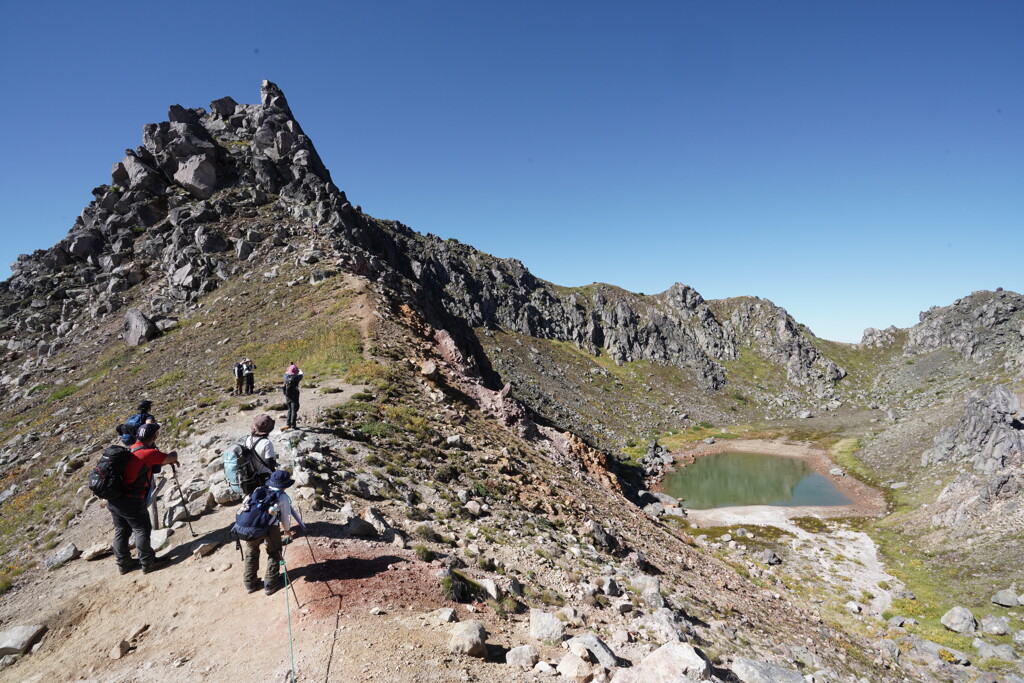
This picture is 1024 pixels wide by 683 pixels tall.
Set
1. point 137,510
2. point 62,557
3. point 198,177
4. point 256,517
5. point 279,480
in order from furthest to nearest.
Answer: point 198,177 < point 62,557 < point 137,510 < point 279,480 < point 256,517

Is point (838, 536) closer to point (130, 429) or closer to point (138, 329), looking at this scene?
point (130, 429)

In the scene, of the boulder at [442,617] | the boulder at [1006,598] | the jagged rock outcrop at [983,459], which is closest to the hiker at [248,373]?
the boulder at [442,617]

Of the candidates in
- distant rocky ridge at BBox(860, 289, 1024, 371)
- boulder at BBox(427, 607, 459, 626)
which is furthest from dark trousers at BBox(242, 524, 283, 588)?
distant rocky ridge at BBox(860, 289, 1024, 371)

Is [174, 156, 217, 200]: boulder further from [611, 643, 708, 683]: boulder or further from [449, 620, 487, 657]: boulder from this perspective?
[611, 643, 708, 683]: boulder

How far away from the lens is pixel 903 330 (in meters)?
166

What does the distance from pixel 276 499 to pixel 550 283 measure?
494 feet

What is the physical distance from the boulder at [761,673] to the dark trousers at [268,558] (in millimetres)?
10238

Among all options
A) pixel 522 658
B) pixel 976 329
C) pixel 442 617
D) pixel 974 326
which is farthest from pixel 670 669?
pixel 974 326

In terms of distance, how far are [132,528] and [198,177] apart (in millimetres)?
61203

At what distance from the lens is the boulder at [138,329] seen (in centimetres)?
3953

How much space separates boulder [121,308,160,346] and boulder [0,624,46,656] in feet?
126

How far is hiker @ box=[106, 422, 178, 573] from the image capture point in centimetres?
993

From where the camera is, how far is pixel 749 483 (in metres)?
66.8

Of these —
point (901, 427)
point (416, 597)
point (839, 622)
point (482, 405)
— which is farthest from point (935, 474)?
point (416, 597)
